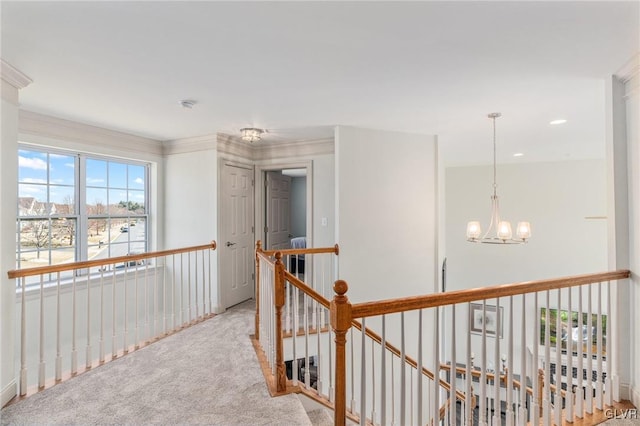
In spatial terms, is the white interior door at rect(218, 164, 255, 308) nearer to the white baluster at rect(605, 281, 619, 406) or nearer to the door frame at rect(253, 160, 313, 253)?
the door frame at rect(253, 160, 313, 253)

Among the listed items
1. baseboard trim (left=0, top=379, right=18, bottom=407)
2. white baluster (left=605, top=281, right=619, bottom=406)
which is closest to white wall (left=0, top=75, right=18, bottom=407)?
baseboard trim (left=0, top=379, right=18, bottom=407)

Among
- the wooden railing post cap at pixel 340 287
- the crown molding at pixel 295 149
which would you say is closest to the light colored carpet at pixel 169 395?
the wooden railing post cap at pixel 340 287

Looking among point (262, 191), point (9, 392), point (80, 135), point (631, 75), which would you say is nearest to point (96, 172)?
point (80, 135)

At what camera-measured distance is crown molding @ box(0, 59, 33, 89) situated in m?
2.07

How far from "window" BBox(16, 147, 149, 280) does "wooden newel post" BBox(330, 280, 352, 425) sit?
134 inches

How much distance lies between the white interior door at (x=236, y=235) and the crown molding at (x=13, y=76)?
7.07ft

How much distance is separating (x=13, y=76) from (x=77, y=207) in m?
1.79

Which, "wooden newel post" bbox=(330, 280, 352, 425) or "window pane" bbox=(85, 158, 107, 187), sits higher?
"window pane" bbox=(85, 158, 107, 187)

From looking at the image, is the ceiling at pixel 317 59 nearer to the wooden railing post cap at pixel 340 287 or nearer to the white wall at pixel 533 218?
the wooden railing post cap at pixel 340 287

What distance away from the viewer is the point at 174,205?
439 cm

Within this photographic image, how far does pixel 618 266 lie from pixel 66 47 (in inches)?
158

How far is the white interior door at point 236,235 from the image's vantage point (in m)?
4.26

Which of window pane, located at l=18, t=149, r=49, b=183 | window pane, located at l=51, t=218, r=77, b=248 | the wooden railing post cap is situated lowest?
the wooden railing post cap

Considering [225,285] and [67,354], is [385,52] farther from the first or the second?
[67,354]
